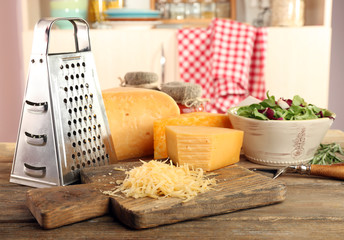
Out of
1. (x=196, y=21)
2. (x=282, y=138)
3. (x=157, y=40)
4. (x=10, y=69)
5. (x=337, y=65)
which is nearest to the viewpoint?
(x=282, y=138)

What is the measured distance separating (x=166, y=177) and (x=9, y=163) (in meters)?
0.56

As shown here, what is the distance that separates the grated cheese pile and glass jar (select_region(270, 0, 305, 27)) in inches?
75.8

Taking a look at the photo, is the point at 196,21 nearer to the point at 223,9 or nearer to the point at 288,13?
the point at 223,9

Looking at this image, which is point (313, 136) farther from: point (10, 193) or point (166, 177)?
point (10, 193)

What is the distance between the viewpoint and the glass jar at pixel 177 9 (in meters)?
2.91

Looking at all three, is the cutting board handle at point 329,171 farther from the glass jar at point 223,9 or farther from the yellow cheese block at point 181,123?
the glass jar at point 223,9

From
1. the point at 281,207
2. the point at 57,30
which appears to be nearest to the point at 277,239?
the point at 281,207

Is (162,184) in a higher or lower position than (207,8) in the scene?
lower

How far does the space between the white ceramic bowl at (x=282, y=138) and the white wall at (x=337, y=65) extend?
2379 millimetres

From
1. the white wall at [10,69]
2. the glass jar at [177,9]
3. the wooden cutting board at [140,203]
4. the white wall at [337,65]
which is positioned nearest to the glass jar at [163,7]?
the glass jar at [177,9]

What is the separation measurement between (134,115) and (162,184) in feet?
1.49

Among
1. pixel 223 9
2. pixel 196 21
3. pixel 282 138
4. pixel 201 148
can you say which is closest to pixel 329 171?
pixel 282 138

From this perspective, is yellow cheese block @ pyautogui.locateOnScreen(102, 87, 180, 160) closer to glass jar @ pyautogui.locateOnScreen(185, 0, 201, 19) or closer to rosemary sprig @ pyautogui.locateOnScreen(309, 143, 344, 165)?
rosemary sprig @ pyautogui.locateOnScreen(309, 143, 344, 165)

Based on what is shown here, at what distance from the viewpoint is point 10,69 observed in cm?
296
